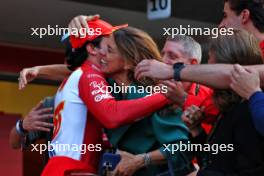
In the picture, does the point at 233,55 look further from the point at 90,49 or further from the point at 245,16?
the point at 90,49

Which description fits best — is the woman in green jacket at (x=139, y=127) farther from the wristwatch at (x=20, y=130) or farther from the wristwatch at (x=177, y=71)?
the wristwatch at (x=20, y=130)

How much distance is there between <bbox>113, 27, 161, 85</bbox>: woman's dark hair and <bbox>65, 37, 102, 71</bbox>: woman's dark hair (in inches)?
5.0

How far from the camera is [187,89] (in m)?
3.16

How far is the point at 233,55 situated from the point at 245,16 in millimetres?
570

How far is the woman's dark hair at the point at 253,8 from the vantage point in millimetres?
3055

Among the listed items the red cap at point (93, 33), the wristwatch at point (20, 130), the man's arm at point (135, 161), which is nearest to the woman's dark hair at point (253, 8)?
the red cap at point (93, 33)

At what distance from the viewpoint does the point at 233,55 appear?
2.56 metres

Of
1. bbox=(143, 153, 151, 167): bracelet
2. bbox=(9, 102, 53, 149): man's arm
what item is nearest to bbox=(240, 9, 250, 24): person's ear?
bbox=(143, 153, 151, 167): bracelet

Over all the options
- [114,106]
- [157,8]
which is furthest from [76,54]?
[157,8]

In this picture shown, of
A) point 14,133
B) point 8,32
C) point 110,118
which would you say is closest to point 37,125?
point 14,133

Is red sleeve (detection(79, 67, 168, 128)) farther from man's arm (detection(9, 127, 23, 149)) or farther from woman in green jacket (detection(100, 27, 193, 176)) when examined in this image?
man's arm (detection(9, 127, 23, 149))

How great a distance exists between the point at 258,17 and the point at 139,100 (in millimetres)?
687

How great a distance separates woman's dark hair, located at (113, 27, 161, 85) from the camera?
9.77 ft

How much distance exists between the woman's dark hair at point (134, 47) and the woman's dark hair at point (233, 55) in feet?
1.47
